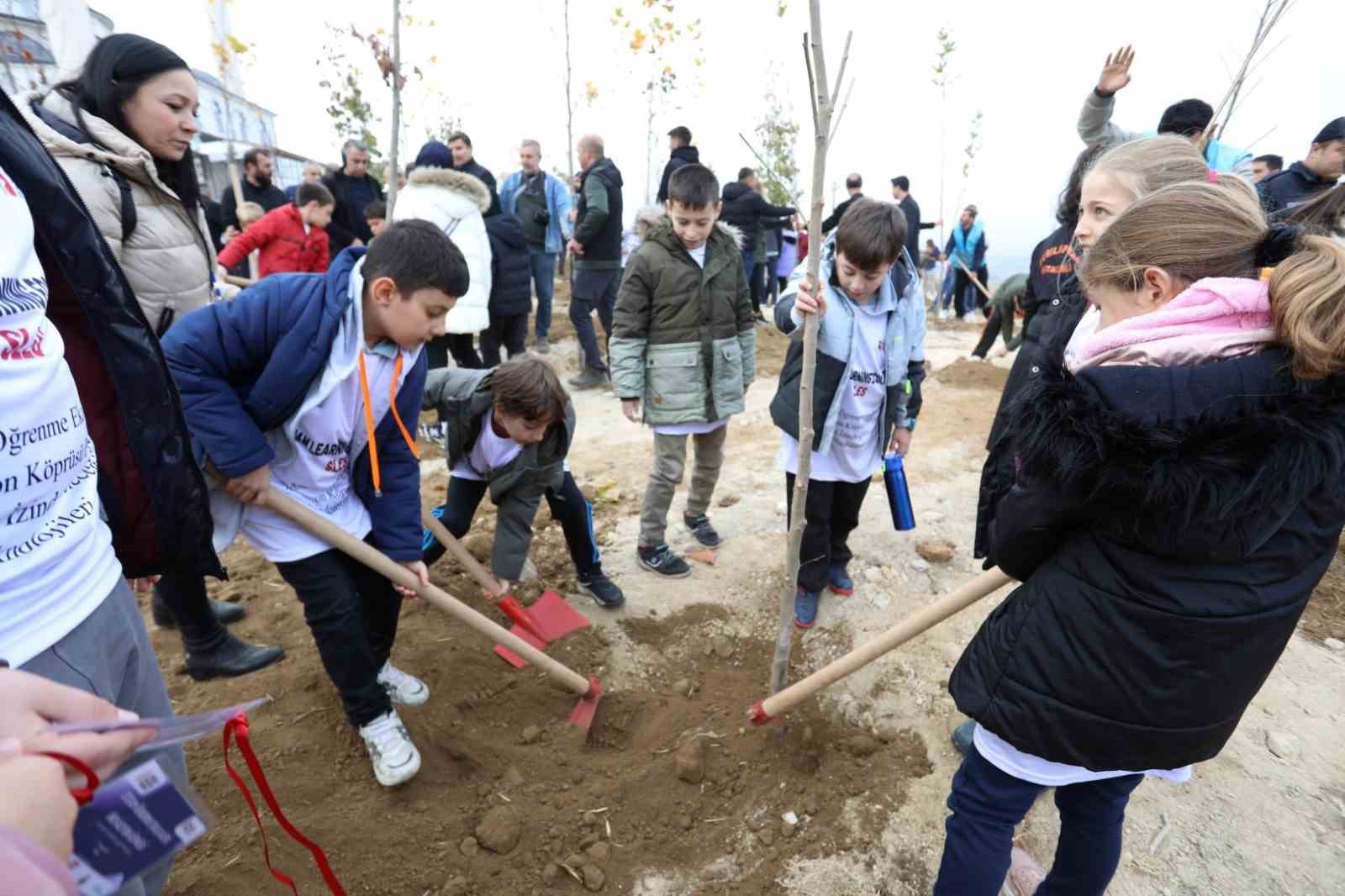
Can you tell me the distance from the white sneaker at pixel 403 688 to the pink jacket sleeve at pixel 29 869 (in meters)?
2.14

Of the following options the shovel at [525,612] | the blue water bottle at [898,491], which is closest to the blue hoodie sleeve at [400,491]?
the shovel at [525,612]

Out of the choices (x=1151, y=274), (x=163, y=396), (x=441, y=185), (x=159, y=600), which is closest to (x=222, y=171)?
(x=441, y=185)

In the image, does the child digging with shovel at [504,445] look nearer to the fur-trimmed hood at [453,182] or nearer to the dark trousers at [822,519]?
the dark trousers at [822,519]

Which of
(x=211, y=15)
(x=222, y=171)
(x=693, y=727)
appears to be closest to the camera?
(x=693, y=727)

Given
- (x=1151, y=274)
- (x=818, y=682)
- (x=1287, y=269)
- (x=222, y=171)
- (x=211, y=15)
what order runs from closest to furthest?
(x=1287, y=269), (x=1151, y=274), (x=818, y=682), (x=211, y=15), (x=222, y=171)

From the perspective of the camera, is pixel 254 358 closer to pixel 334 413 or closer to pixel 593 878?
pixel 334 413

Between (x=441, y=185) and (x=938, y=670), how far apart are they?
14.7ft

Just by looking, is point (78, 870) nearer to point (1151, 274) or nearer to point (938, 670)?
point (1151, 274)

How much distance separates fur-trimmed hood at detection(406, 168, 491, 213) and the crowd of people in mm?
2070

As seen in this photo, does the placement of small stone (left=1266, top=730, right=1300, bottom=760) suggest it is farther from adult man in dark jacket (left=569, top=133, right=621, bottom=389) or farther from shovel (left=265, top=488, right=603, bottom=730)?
adult man in dark jacket (left=569, top=133, right=621, bottom=389)

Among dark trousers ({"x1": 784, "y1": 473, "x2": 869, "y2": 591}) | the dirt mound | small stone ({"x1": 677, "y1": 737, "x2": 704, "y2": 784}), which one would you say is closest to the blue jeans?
the dirt mound

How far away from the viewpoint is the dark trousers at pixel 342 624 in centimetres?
211

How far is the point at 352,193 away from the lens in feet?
20.3

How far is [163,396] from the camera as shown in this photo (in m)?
1.47
